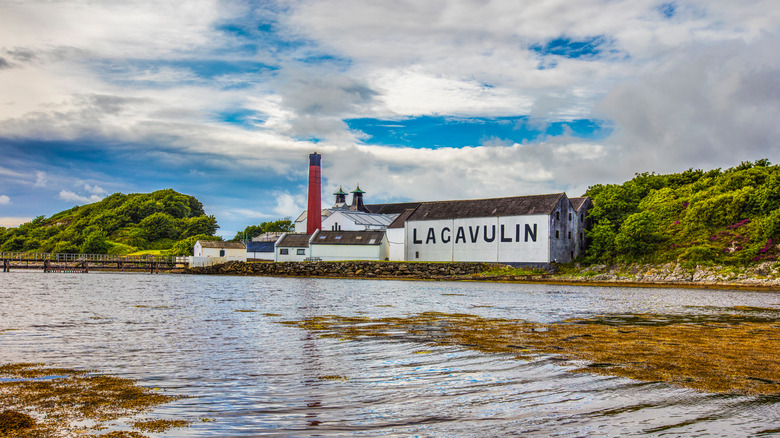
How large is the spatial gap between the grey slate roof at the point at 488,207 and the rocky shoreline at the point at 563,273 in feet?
18.5

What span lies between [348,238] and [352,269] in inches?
263

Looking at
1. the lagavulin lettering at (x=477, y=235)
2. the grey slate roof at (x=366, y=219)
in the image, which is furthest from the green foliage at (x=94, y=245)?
the lagavulin lettering at (x=477, y=235)

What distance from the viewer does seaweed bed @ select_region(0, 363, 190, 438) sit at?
18.6 ft

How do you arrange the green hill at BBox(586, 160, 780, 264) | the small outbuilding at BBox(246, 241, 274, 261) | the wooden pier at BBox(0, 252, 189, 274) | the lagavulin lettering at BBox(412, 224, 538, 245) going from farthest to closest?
the small outbuilding at BBox(246, 241, 274, 261)
the wooden pier at BBox(0, 252, 189, 274)
the lagavulin lettering at BBox(412, 224, 538, 245)
the green hill at BBox(586, 160, 780, 264)

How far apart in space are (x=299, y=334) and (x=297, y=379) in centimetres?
558

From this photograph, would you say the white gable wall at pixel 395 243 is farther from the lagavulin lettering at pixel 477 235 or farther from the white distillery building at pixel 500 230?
the lagavulin lettering at pixel 477 235

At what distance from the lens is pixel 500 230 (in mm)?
58625

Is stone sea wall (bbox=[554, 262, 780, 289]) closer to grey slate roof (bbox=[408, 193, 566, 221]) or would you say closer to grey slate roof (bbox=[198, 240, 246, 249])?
grey slate roof (bbox=[408, 193, 566, 221])

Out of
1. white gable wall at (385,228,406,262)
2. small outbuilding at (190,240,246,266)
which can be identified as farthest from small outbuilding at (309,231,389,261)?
small outbuilding at (190,240,246,266)

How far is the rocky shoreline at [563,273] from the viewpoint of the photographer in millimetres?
46438

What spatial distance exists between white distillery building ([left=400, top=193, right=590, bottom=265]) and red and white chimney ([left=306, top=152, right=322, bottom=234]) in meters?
14.5

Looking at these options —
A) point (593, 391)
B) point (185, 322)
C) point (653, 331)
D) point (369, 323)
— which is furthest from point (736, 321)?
point (185, 322)

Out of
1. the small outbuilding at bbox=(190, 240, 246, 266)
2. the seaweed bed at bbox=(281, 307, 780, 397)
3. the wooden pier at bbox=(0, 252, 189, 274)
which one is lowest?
the seaweed bed at bbox=(281, 307, 780, 397)

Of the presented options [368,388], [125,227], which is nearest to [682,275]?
[368,388]
